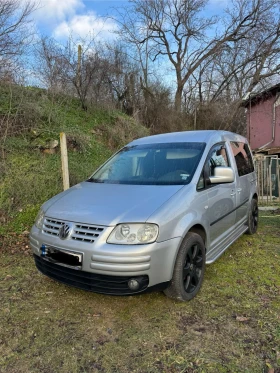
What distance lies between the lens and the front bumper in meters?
2.44

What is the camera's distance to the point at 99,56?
11203mm

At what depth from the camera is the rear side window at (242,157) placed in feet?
15.0

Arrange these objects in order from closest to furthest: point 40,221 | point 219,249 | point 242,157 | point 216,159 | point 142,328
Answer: point 142,328 < point 40,221 < point 219,249 < point 216,159 < point 242,157

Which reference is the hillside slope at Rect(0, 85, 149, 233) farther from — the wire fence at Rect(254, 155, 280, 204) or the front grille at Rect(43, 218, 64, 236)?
the wire fence at Rect(254, 155, 280, 204)

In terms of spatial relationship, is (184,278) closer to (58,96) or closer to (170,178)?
(170,178)

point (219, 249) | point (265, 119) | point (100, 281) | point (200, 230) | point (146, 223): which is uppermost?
point (265, 119)

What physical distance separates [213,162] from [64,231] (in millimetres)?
2131

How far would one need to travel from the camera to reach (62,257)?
272 cm

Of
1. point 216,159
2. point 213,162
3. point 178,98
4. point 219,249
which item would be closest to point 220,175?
point 213,162

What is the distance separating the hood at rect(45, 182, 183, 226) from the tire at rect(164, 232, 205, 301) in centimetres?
54

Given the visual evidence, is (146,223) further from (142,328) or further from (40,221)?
(40,221)

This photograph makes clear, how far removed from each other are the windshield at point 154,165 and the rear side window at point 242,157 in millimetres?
1170

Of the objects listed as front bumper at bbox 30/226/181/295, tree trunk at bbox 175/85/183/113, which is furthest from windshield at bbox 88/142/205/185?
tree trunk at bbox 175/85/183/113

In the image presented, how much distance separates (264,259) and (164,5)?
23420mm
